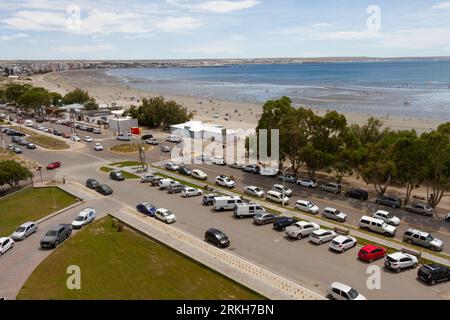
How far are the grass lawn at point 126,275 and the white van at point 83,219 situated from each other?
2.51m

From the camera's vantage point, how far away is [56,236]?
30766 mm

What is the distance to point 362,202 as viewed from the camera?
4425 centimetres

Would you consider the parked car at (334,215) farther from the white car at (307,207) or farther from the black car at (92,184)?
the black car at (92,184)

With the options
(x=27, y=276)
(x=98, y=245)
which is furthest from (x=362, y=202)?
(x=27, y=276)

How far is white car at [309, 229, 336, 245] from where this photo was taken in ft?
104

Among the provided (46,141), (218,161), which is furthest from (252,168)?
(46,141)

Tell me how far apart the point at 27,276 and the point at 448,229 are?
37038mm

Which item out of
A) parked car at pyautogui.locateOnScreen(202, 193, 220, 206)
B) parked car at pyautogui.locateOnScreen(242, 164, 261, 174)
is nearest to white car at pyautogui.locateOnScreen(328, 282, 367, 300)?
parked car at pyautogui.locateOnScreen(202, 193, 220, 206)

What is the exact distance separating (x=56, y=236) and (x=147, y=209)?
30.9ft

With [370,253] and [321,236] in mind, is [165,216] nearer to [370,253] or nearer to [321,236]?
[321,236]

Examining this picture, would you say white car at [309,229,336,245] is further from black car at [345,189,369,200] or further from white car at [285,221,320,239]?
black car at [345,189,369,200]

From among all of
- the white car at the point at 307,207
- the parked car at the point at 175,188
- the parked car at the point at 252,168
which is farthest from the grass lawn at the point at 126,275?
the parked car at the point at 252,168

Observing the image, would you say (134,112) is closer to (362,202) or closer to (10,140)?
(10,140)

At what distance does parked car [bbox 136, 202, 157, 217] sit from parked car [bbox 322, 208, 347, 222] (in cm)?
1756
